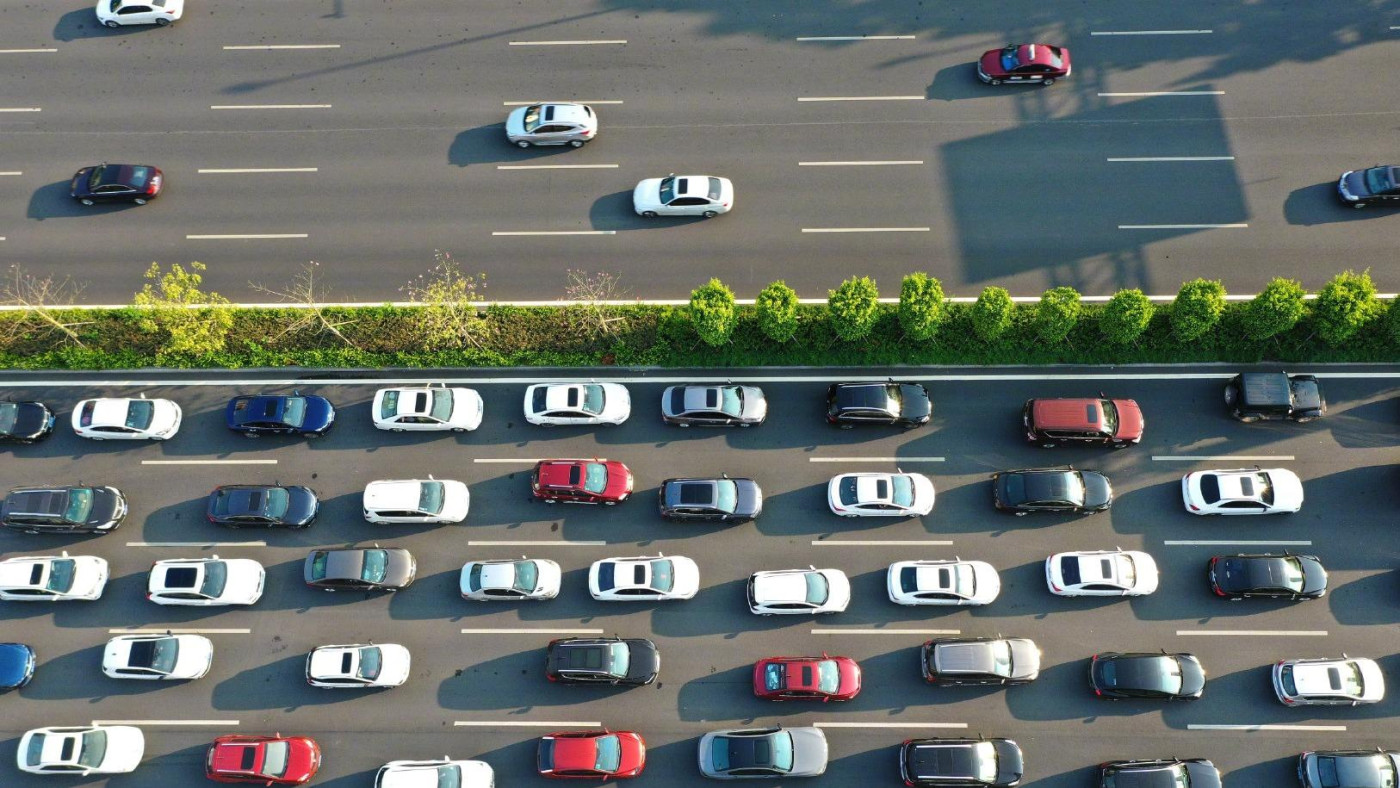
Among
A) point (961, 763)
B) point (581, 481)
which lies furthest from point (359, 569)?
point (961, 763)

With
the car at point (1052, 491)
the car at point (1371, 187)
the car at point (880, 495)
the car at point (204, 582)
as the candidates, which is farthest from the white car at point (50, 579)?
the car at point (1371, 187)

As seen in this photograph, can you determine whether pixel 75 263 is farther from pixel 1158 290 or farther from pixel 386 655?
pixel 1158 290

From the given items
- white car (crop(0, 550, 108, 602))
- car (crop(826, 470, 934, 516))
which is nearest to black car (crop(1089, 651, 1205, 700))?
car (crop(826, 470, 934, 516))

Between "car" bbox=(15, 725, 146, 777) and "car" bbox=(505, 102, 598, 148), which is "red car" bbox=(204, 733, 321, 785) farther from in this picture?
"car" bbox=(505, 102, 598, 148)

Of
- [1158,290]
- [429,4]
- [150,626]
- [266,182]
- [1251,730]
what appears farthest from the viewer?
[429,4]

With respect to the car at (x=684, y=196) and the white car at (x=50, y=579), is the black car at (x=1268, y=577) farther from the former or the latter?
the white car at (x=50, y=579)

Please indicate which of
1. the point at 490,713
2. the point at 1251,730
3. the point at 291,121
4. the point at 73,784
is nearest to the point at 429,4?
the point at 291,121

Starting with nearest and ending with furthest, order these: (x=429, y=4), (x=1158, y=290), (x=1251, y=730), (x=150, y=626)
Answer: (x=1251, y=730), (x=150, y=626), (x=1158, y=290), (x=429, y=4)
